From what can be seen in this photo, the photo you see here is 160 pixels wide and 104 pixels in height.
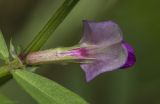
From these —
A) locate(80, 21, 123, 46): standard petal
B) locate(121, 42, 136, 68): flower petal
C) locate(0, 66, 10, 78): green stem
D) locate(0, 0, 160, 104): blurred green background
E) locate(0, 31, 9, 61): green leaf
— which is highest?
locate(0, 31, 9, 61): green leaf

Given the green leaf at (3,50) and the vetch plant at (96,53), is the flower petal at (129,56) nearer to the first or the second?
the vetch plant at (96,53)

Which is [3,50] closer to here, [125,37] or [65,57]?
[65,57]

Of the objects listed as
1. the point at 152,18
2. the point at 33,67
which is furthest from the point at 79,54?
the point at 152,18

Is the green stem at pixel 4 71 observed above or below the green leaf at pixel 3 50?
below

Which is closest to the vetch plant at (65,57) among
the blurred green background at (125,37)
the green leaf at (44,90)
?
the green leaf at (44,90)

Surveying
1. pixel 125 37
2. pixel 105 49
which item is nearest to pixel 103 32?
pixel 105 49

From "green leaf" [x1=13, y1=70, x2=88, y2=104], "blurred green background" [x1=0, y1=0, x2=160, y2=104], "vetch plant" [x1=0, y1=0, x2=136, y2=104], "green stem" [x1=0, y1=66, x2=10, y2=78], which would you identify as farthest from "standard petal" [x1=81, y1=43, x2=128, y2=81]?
"blurred green background" [x1=0, y1=0, x2=160, y2=104]

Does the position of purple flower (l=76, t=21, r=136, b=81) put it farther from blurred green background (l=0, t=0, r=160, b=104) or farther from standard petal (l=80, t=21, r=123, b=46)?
blurred green background (l=0, t=0, r=160, b=104)

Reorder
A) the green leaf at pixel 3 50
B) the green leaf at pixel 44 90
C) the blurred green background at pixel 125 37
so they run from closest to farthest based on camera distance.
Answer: the green leaf at pixel 44 90, the green leaf at pixel 3 50, the blurred green background at pixel 125 37
